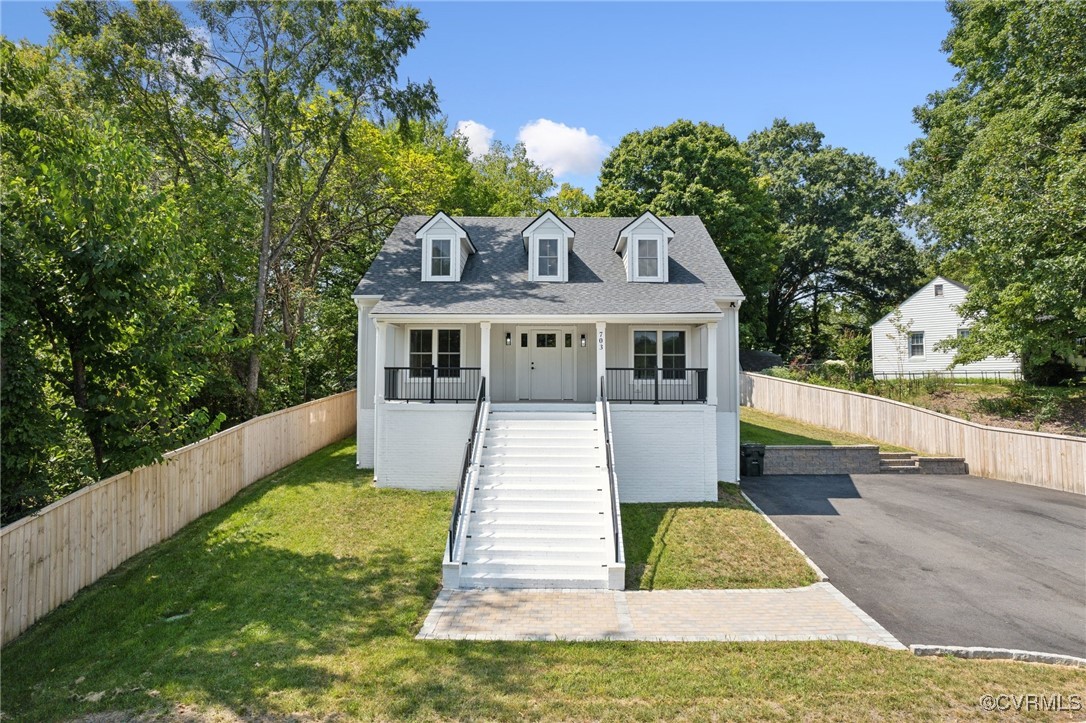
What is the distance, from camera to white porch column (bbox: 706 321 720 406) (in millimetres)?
13473

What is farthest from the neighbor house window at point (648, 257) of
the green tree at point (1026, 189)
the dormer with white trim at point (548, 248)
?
the green tree at point (1026, 189)

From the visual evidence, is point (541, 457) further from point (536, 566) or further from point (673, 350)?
point (673, 350)

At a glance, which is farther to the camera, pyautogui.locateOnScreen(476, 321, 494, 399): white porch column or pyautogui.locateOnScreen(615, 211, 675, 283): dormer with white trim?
pyautogui.locateOnScreen(615, 211, 675, 283): dormer with white trim

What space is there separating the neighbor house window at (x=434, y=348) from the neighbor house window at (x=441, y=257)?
1.78 metres

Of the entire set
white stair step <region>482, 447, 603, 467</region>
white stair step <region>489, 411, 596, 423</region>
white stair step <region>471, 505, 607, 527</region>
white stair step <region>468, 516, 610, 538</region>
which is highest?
white stair step <region>489, 411, 596, 423</region>

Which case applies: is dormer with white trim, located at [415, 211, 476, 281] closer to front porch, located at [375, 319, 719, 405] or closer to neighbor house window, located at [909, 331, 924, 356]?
front porch, located at [375, 319, 719, 405]

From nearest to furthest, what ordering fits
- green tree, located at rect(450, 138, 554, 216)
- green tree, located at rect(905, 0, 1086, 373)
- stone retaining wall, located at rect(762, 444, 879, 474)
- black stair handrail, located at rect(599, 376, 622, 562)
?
black stair handrail, located at rect(599, 376, 622, 562) → stone retaining wall, located at rect(762, 444, 879, 474) → green tree, located at rect(905, 0, 1086, 373) → green tree, located at rect(450, 138, 554, 216)

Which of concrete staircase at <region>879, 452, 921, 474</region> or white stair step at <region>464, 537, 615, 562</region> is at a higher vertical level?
concrete staircase at <region>879, 452, 921, 474</region>

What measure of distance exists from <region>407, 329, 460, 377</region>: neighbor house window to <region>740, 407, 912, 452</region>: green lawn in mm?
9953

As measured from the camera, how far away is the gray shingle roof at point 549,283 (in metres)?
14.3

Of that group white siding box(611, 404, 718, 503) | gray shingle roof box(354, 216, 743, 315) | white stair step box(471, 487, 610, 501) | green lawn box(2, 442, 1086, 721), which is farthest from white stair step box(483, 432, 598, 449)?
green lawn box(2, 442, 1086, 721)

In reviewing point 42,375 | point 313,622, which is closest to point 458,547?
point 313,622

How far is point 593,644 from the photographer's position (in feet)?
22.6

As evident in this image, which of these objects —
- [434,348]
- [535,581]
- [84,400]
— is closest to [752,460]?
[535,581]
